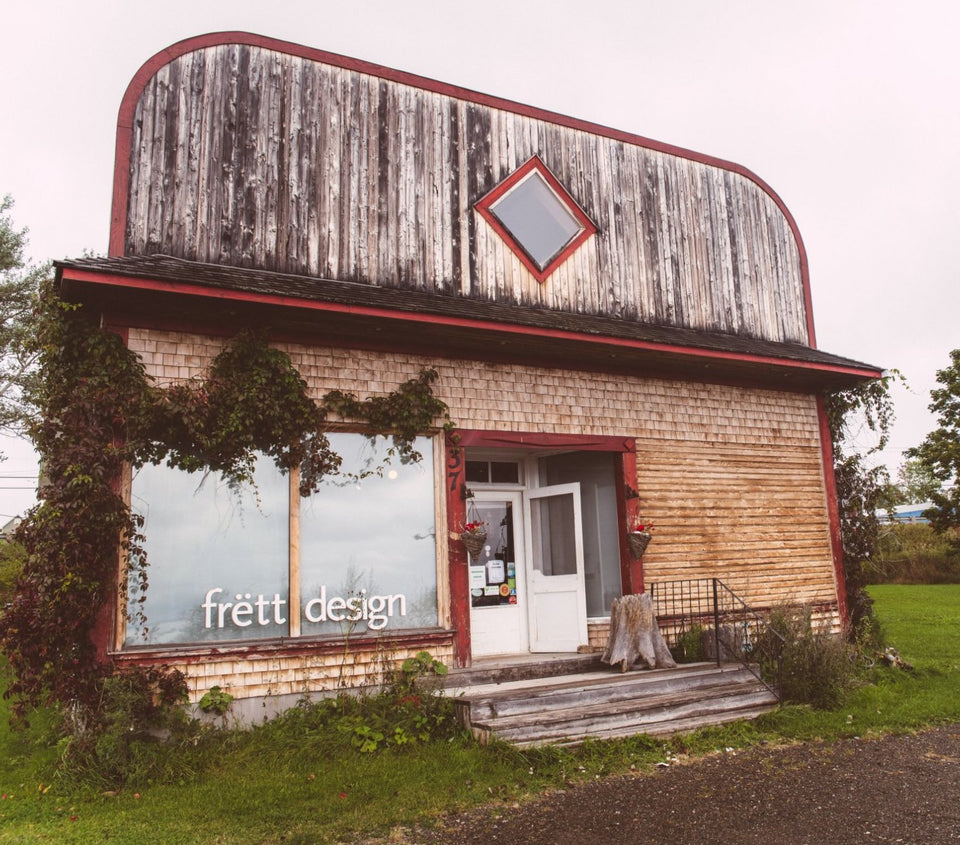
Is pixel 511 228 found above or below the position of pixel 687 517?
above

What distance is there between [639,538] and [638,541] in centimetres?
4

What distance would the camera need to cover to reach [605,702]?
7734 millimetres

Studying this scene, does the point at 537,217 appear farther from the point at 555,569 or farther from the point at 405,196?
the point at 555,569

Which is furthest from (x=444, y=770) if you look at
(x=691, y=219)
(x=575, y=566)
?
(x=691, y=219)

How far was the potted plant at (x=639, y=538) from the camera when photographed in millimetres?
9719

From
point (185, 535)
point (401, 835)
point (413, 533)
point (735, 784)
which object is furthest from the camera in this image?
point (413, 533)

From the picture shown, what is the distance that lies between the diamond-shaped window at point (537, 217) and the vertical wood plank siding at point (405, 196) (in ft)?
0.48

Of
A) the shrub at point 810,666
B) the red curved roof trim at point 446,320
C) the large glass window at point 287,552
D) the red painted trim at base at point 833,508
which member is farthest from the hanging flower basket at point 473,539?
the red painted trim at base at point 833,508

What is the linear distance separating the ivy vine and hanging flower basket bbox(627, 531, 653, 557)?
3034 millimetres

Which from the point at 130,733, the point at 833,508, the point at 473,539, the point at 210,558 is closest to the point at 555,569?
the point at 473,539

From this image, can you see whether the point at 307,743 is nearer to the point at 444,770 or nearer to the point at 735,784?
the point at 444,770

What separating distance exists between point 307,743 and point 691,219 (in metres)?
8.85

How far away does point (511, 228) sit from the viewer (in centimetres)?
1033

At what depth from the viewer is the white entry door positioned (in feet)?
32.0
